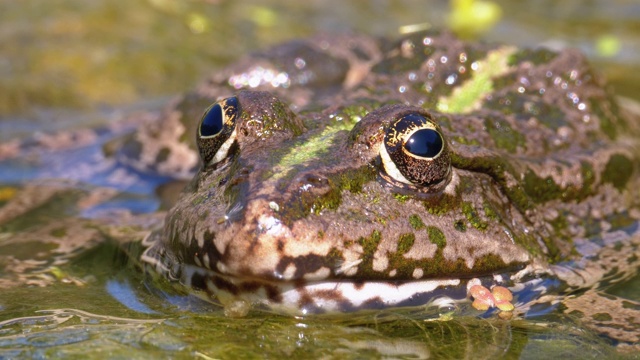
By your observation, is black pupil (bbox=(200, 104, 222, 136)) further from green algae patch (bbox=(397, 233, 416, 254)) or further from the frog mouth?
green algae patch (bbox=(397, 233, 416, 254))

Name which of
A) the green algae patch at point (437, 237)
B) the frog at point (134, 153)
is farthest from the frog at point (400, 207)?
the frog at point (134, 153)

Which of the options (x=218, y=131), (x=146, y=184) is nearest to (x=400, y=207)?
(x=218, y=131)

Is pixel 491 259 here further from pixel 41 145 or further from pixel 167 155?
pixel 41 145

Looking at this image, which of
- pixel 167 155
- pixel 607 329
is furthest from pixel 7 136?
pixel 607 329

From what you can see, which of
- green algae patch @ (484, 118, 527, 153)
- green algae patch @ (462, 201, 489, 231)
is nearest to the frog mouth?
green algae patch @ (462, 201, 489, 231)

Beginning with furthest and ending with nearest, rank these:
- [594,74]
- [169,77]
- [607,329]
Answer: [169,77]
[594,74]
[607,329]


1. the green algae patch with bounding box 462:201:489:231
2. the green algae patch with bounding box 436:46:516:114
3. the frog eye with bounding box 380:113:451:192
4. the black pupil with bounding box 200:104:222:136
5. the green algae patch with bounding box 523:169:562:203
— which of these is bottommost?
the green algae patch with bounding box 462:201:489:231

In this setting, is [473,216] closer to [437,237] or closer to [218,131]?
[437,237]
